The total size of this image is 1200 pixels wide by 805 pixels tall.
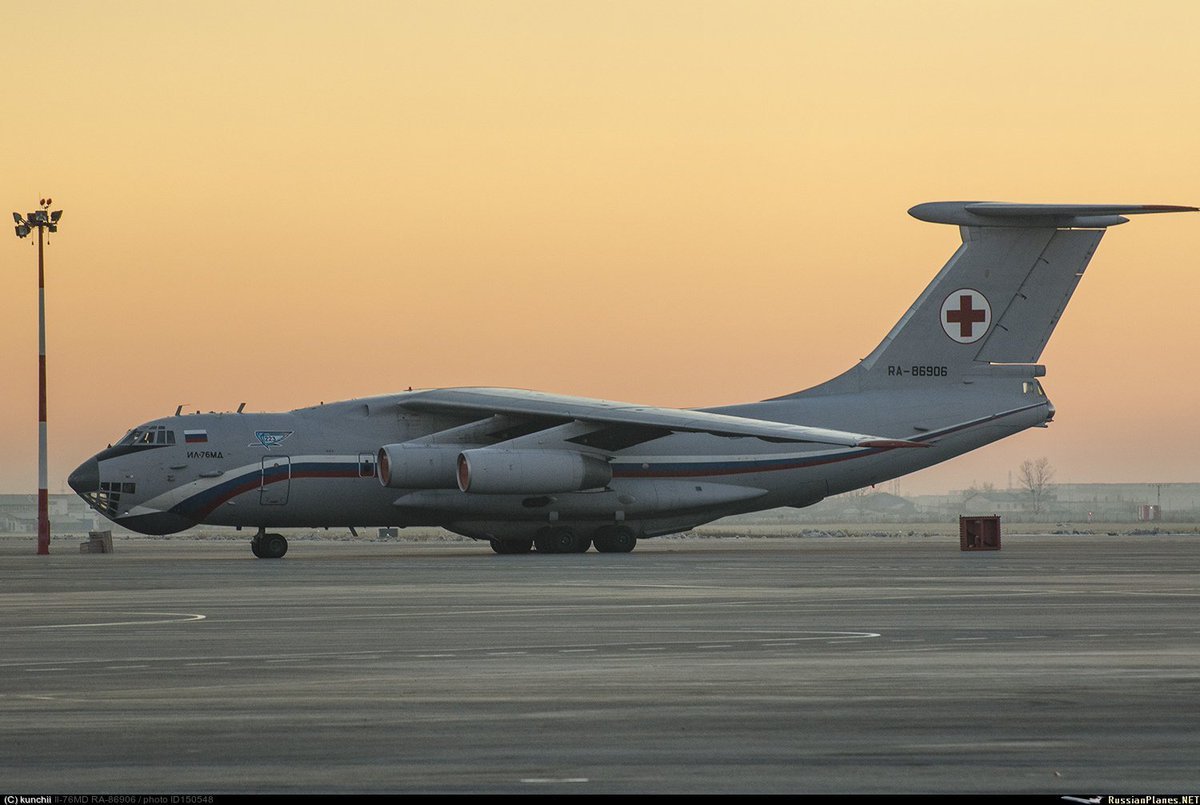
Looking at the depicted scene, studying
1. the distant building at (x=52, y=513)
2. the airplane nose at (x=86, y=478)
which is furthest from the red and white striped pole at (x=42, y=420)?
the distant building at (x=52, y=513)

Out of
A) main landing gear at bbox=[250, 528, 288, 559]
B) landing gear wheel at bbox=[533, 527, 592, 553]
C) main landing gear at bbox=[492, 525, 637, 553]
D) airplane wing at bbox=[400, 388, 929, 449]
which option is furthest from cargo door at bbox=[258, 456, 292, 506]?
landing gear wheel at bbox=[533, 527, 592, 553]

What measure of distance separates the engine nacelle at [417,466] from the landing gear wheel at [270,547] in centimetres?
323

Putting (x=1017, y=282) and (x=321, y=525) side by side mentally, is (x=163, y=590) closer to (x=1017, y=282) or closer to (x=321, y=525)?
(x=321, y=525)

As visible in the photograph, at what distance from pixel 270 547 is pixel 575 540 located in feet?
24.4

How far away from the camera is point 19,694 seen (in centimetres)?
1287

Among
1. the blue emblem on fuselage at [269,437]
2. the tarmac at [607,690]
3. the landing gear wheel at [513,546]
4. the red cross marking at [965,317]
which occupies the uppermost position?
the red cross marking at [965,317]

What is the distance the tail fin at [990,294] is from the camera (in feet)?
152

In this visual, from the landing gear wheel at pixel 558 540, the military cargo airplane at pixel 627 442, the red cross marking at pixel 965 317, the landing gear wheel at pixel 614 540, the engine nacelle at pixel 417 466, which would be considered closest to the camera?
the engine nacelle at pixel 417 466

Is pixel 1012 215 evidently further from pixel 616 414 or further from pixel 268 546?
pixel 268 546

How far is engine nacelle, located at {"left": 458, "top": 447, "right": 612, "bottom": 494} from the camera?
4162 cm

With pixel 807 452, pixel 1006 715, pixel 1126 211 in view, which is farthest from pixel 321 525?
pixel 1006 715

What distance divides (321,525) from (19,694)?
1219 inches

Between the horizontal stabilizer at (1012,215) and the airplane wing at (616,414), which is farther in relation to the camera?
the horizontal stabilizer at (1012,215)

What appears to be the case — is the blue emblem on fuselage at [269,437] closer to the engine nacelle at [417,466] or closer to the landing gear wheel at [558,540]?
the engine nacelle at [417,466]
